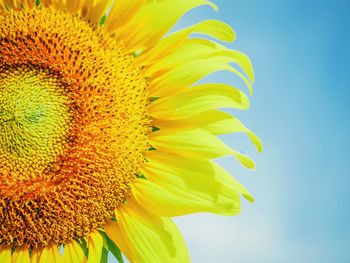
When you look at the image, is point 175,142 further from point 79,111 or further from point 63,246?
point 63,246

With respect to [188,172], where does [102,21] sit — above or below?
above

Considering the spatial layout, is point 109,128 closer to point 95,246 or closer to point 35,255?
point 95,246

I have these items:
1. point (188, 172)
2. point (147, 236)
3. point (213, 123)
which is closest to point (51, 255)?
point (147, 236)

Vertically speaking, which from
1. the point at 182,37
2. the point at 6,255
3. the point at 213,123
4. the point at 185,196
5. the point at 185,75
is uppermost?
the point at 182,37

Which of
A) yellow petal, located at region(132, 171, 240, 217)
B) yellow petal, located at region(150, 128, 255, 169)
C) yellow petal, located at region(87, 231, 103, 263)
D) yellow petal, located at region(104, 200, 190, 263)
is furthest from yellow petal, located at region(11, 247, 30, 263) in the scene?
yellow petal, located at region(150, 128, 255, 169)

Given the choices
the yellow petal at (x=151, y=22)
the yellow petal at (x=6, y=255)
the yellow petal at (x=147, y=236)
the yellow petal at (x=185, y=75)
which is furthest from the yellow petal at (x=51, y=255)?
the yellow petal at (x=151, y=22)

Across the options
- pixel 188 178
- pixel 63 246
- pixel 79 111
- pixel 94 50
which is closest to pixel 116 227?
pixel 63 246

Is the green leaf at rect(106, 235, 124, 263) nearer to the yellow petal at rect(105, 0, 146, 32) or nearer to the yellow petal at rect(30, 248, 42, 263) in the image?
the yellow petal at rect(30, 248, 42, 263)
